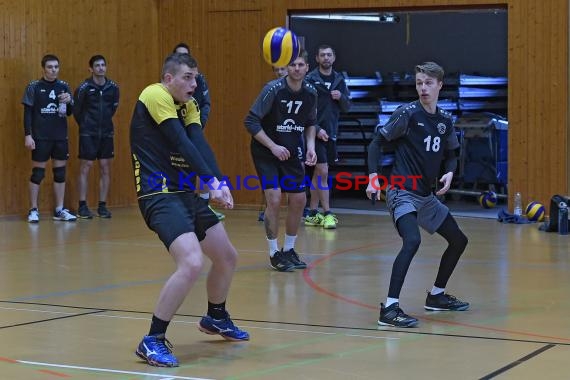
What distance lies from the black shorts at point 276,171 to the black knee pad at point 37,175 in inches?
253

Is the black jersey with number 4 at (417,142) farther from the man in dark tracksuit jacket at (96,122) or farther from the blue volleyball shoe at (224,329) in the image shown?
the man in dark tracksuit jacket at (96,122)

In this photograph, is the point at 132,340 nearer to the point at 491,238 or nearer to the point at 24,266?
the point at 24,266

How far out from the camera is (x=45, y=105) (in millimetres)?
15773

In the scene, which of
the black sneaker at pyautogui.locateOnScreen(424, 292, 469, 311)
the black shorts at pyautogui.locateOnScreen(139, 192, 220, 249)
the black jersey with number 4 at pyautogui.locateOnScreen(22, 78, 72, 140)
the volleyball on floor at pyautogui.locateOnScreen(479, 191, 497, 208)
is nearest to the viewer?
the black shorts at pyautogui.locateOnScreen(139, 192, 220, 249)

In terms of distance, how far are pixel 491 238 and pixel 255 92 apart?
6047mm

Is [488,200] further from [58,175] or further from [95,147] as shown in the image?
[58,175]

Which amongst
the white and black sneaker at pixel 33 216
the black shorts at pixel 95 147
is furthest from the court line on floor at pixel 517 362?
the black shorts at pixel 95 147

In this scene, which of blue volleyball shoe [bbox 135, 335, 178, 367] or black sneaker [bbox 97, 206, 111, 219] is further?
black sneaker [bbox 97, 206, 111, 219]

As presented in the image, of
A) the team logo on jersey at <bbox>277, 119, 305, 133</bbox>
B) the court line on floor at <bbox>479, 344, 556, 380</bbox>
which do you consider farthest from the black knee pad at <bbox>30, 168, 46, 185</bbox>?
the court line on floor at <bbox>479, 344, 556, 380</bbox>

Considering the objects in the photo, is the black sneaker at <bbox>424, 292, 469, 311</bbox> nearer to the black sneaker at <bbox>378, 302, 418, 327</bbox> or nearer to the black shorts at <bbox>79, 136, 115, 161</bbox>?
the black sneaker at <bbox>378, 302, 418, 327</bbox>

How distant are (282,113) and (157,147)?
13.0ft

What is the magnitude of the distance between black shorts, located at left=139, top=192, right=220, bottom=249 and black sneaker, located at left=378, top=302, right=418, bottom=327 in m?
1.60

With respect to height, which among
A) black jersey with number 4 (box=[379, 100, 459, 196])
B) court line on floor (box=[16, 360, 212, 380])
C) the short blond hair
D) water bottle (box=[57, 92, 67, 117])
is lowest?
court line on floor (box=[16, 360, 212, 380])

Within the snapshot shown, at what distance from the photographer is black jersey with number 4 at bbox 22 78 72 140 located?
618 inches
